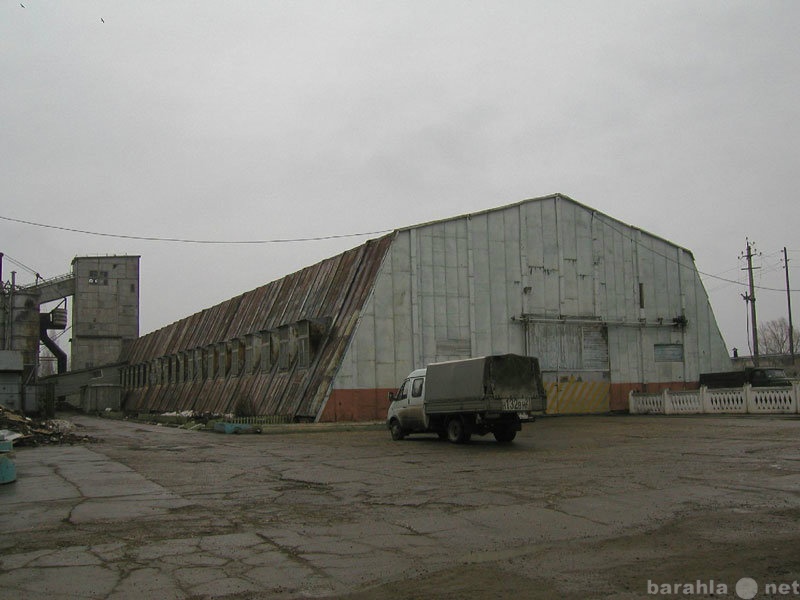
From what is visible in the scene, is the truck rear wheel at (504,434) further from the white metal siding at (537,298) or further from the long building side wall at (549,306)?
the white metal siding at (537,298)

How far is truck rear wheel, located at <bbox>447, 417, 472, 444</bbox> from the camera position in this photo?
1855cm

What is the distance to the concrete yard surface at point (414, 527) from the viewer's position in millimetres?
5613

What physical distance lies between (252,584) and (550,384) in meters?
29.1

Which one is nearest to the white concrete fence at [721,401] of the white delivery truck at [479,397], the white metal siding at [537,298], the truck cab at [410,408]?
the white metal siding at [537,298]

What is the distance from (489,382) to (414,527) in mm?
9877

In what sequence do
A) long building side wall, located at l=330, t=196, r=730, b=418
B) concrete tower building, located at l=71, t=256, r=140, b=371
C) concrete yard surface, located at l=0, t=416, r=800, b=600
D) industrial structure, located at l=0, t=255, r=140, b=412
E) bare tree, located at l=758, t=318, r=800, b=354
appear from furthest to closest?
1. bare tree, located at l=758, t=318, r=800, b=354
2. concrete tower building, located at l=71, t=256, r=140, b=371
3. industrial structure, located at l=0, t=255, r=140, b=412
4. long building side wall, located at l=330, t=196, r=730, b=418
5. concrete yard surface, located at l=0, t=416, r=800, b=600

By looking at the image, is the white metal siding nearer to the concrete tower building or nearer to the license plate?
the license plate

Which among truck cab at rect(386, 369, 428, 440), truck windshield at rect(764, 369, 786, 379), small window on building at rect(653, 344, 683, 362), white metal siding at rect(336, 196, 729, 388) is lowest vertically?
truck cab at rect(386, 369, 428, 440)

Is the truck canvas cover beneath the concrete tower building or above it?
beneath

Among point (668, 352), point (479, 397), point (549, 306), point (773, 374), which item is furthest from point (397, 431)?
point (773, 374)

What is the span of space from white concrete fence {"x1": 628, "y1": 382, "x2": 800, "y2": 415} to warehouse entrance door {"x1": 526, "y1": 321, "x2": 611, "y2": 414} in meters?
1.79

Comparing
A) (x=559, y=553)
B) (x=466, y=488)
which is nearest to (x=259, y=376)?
(x=466, y=488)

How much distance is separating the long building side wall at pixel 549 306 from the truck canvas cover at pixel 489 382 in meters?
10.9

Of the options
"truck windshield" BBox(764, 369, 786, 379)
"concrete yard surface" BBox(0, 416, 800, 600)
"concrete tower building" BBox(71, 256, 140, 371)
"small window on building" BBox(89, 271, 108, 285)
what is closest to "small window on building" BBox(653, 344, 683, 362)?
"truck windshield" BBox(764, 369, 786, 379)
